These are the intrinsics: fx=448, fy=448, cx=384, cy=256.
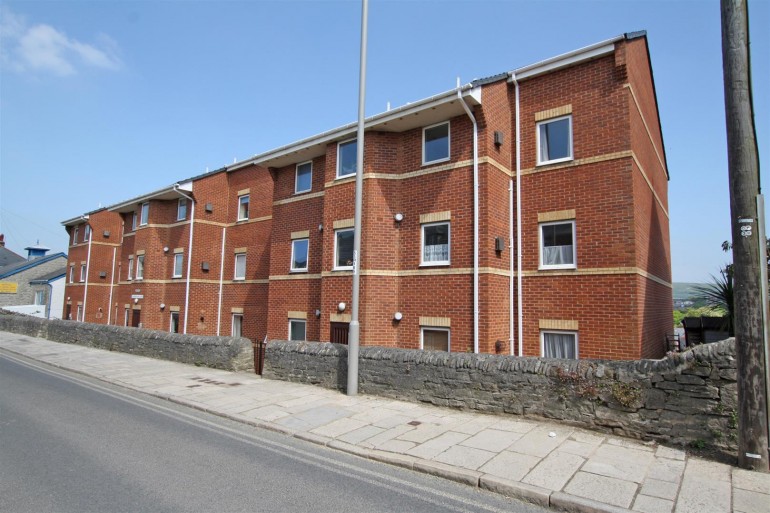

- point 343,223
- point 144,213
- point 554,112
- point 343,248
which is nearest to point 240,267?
point 144,213

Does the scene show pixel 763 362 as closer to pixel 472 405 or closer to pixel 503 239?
pixel 472 405

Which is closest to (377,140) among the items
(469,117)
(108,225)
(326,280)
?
(469,117)

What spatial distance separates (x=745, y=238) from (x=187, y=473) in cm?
734

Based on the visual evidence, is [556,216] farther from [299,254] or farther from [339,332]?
[299,254]

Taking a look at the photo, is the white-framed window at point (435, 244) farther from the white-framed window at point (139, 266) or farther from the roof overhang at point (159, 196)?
the white-framed window at point (139, 266)

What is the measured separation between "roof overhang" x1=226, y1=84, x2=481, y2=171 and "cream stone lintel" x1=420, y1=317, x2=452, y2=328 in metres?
5.96

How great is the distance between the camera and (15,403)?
30.0 ft

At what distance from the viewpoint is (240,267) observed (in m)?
22.2

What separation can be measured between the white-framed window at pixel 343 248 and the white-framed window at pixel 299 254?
7.46ft

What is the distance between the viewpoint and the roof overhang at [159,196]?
23000 mm

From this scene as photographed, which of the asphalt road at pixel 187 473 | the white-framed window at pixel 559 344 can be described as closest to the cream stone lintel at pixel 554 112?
the white-framed window at pixel 559 344

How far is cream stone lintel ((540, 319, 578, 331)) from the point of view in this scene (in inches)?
468

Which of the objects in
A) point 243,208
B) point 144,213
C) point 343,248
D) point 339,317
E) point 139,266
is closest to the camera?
point 339,317

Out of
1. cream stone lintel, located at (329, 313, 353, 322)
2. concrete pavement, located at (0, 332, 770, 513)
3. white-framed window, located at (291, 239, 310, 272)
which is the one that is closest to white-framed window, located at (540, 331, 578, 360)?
concrete pavement, located at (0, 332, 770, 513)
